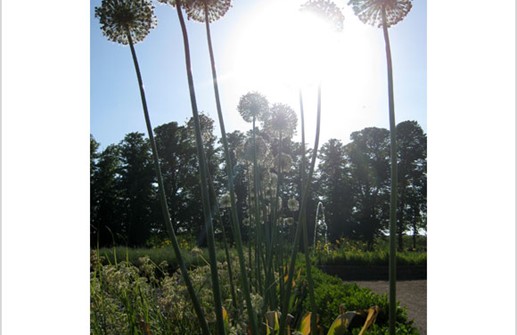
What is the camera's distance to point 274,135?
8.37 feet

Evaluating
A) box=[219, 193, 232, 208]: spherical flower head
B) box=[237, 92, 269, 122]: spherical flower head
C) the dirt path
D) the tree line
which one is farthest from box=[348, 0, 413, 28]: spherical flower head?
box=[219, 193, 232, 208]: spherical flower head

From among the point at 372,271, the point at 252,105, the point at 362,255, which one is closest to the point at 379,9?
the point at 252,105

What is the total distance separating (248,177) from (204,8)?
1418mm

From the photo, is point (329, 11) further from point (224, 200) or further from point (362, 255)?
point (362, 255)

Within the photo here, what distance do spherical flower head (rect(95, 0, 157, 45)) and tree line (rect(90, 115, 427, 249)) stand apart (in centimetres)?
95

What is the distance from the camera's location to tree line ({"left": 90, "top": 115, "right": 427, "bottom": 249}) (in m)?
2.23

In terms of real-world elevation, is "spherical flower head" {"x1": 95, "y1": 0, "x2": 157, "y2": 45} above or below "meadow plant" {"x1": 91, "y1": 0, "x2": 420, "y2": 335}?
above

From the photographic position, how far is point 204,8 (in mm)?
1367

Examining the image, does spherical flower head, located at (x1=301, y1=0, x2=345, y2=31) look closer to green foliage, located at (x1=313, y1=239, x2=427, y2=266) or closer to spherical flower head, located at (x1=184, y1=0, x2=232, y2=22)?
spherical flower head, located at (x1=184, y1=0, x2=232, y2=22)

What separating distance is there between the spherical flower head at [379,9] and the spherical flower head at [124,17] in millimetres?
638

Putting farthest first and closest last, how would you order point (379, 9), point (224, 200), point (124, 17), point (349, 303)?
point (224, 200)
point (349, 303)
point (124, 17)
point (379, 9)
